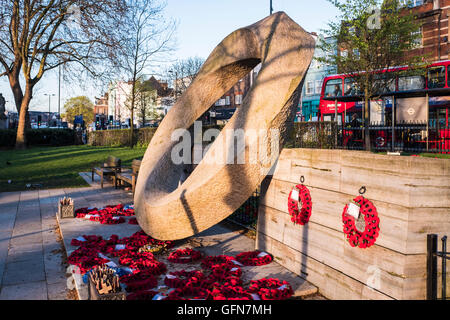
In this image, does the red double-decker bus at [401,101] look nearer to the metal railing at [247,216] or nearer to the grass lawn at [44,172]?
the metal railing at [247,216]

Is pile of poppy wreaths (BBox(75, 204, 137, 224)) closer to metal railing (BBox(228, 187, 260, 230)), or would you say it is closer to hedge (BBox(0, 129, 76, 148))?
metal railing (BBox(228, 187, 260, 230))

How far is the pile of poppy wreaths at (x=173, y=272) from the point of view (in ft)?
12.9

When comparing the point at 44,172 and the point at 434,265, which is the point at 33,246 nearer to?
the point at 434,265

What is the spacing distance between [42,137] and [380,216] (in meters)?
36.2

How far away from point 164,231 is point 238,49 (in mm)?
2967

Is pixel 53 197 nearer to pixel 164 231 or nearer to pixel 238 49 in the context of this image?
pixel 164 231

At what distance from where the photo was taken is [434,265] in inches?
121

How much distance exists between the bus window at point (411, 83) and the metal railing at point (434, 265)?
15878 millimetres

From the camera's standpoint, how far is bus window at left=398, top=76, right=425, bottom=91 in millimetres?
17000

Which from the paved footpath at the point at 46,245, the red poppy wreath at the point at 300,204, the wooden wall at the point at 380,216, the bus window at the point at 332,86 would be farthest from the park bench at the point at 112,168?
the bus window at the point at 332,86

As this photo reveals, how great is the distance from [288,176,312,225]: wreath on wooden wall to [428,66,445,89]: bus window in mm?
14552

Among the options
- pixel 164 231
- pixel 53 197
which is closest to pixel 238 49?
pixel 164 231

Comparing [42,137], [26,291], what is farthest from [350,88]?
[42,137]

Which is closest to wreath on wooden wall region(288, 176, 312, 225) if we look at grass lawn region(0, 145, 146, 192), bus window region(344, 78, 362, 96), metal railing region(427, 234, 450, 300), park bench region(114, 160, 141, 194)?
metal railing region(427, 234, 450, 300)
